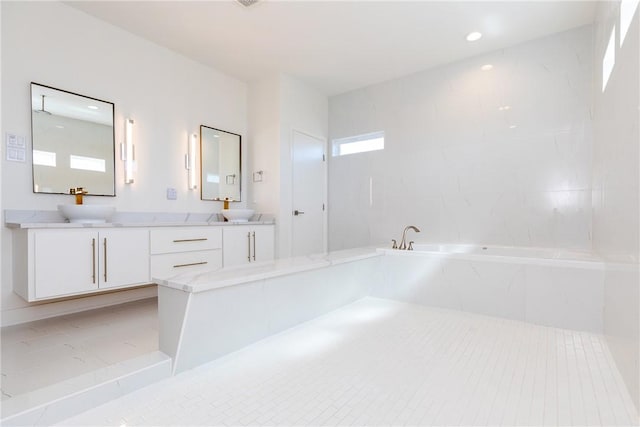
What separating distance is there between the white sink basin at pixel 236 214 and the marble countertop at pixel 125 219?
0.23 m

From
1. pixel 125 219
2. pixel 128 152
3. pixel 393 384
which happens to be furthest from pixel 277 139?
pixel 393 384

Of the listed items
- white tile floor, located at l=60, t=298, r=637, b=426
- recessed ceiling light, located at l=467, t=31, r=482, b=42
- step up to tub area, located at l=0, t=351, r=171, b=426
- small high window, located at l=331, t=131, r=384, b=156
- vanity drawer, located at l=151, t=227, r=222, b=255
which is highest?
recessed ceiling light, located at l=467, t=31, r=482, b=42

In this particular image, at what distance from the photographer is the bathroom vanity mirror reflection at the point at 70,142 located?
2.46 metres

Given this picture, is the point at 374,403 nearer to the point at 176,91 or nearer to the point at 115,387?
the point at 115,387

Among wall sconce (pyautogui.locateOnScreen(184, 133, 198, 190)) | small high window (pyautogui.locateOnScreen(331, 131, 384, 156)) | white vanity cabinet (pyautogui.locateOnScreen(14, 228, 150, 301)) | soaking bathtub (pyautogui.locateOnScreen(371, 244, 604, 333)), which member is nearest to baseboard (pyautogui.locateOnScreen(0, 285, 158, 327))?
white vanity cabinet (pyautogui.locateOnScreen(14, 228, 150, 301))

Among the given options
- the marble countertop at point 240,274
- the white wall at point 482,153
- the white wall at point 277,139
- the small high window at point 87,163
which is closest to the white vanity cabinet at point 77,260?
the small high window at point 87,163

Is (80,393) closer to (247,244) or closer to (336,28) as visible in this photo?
(247,244)

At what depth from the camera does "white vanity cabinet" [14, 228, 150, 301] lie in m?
2.02

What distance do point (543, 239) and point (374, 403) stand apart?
2.69 m

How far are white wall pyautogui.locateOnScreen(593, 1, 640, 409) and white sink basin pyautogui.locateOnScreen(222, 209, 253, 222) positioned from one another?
3.14 metres

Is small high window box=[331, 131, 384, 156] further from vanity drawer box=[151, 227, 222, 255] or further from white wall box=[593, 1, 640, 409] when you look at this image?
white wall box=[593, 1, 640, 409]

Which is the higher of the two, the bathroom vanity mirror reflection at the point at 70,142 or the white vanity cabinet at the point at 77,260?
the bathroom vanity mirror reflection at the point at 70,142

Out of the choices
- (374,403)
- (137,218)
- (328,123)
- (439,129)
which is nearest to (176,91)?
(137,218)

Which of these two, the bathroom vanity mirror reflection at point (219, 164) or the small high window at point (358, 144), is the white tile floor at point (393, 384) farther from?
the small high window at point (358, 144)
